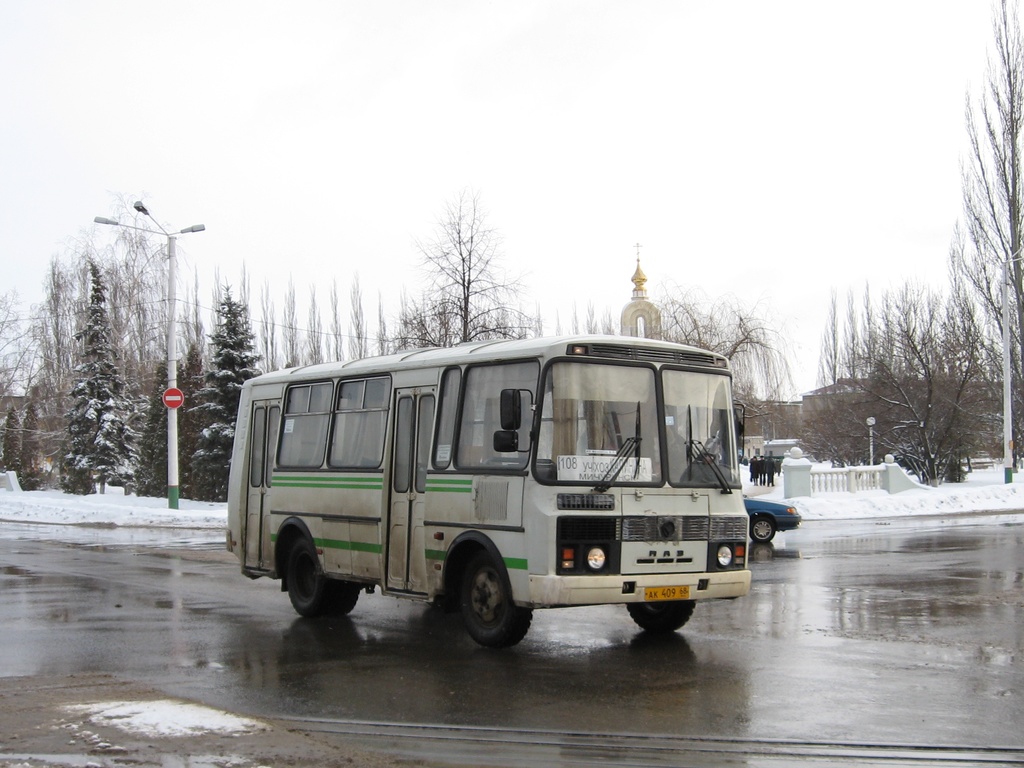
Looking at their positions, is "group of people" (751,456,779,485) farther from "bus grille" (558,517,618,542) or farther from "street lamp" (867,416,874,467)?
"bus grille" (558,517,618,542)

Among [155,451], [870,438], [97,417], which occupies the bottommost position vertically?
[155,451]

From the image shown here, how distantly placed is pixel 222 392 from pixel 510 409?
106 feet

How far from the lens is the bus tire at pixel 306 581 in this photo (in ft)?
41.5

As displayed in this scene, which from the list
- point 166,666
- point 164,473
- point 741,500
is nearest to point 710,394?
point 741,500

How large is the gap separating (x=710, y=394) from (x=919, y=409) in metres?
39.6

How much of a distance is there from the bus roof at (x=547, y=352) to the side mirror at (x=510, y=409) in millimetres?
573

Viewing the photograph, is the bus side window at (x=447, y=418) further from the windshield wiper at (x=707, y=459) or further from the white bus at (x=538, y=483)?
the windshield wiper at (x=707, y=459)

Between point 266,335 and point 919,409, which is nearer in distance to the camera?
point 919,409

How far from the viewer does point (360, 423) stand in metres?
12.4

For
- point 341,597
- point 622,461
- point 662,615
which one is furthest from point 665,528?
point 341,597

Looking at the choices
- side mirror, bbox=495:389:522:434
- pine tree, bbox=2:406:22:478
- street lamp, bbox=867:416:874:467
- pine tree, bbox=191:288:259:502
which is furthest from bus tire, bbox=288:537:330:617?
pine tree, bbox=2:406:22:478

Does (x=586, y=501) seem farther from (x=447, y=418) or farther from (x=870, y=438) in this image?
(x=870, y=438)

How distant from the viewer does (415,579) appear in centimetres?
1116

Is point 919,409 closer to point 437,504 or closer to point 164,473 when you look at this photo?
point 164,473
